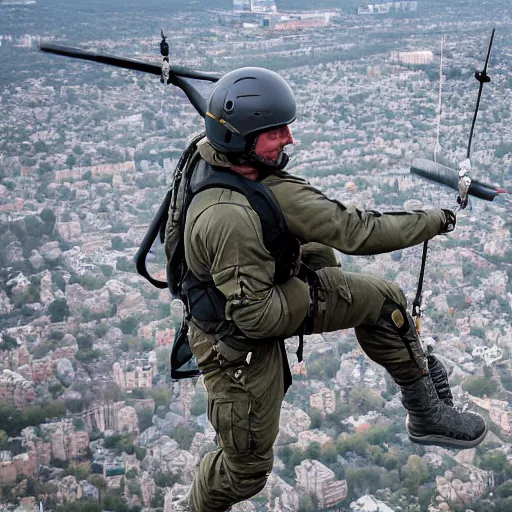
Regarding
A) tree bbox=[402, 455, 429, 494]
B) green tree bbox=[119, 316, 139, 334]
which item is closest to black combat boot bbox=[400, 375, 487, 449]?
tree bbox=[402, 455, 429, 494]

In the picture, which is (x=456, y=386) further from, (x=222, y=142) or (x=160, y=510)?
(x=222, y=142)

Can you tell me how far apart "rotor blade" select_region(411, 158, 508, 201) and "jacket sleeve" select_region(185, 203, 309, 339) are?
48.5 inches

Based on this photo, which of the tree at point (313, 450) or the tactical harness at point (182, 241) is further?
the tree at point (313, 450)

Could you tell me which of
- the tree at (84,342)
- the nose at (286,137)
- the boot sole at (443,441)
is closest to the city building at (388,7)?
the tree at (84,342)

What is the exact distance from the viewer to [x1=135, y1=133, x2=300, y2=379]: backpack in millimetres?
4859

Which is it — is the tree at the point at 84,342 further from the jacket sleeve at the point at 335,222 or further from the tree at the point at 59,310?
the jacket sleeve at the point at 335,222

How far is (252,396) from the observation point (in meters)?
5.21

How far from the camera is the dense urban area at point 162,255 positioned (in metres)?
22.3

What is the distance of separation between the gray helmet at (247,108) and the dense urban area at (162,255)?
110 cm

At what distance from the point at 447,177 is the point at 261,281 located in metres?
1.37

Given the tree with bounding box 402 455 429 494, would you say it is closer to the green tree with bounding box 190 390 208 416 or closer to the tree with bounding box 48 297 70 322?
the green tree with bounding box 190 390 208 416

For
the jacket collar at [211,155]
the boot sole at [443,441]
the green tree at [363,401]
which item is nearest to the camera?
the jacket collar at [211,155]

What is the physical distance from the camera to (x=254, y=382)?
5219 mm

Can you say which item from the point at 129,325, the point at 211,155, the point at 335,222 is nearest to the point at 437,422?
the point at 335,222
